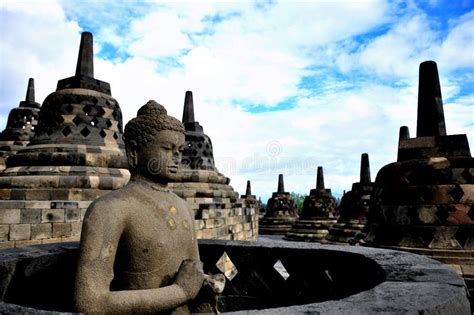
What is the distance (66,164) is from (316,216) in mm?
12829

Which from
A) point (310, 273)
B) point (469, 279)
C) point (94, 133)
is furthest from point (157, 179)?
point (94, 133)

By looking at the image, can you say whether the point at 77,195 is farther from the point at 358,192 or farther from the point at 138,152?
the point at 358,192

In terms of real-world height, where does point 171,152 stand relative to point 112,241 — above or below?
above

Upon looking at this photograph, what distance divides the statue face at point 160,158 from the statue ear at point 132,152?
20 millimetres

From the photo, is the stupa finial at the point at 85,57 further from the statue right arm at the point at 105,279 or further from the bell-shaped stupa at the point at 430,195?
the statue right arm at the point at 105,279

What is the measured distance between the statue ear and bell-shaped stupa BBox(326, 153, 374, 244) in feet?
33.4

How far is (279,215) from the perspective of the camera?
20.0 metres

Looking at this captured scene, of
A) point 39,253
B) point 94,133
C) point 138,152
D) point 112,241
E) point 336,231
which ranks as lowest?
point 336,231

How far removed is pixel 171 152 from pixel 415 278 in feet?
4.80

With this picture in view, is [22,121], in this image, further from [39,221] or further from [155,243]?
[155,243]

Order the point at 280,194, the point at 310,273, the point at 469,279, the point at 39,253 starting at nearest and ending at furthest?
the point at 39,253 < the point at 310,273 < the point at 469,279 < the point at 280,194

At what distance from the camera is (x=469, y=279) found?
152 inches

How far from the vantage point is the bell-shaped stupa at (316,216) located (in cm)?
1542

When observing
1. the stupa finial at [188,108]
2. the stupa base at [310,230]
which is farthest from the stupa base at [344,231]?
the stupa finial at [188,108]
